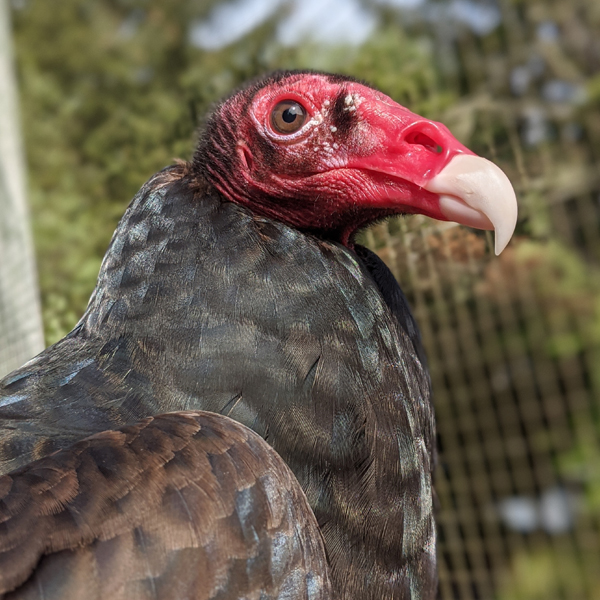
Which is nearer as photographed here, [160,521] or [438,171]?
[160,521]

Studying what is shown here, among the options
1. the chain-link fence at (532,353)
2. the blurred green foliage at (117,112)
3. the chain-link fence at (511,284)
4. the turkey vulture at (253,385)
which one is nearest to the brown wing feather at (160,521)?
the turkey vulture at (253,385)

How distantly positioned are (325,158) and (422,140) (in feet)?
0.87

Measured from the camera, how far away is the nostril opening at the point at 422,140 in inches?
68.3

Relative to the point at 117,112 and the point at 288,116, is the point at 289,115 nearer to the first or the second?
the point at 288,116

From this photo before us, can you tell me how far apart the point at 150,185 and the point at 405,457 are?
0.98 meters

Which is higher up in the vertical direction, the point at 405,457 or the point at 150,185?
the point at 150,185

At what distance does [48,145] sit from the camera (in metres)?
3.20

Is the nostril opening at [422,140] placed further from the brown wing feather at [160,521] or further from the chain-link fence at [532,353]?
the chain-link fence at [532,353]

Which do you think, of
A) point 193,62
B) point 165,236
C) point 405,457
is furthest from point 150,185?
point 193,62

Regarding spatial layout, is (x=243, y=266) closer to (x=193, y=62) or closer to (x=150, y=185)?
(x=150, y=185)

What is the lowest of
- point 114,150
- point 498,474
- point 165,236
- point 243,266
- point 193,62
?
point 498,474

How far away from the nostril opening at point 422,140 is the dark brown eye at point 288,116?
0.98ft

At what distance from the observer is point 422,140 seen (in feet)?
5.76

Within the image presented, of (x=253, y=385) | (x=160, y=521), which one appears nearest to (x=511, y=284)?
(x=253, y=385)
